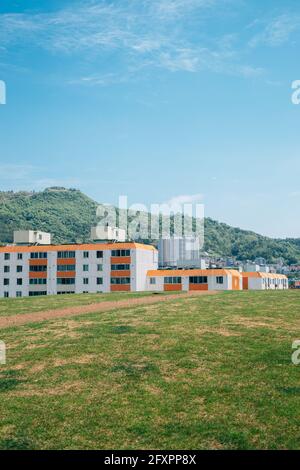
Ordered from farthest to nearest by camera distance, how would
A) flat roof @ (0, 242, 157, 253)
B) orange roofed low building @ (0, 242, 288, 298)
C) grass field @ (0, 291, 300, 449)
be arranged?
flat roof @ (0, 242, 157, 253), orange roofed low building @ (0, 242, 288, 298), grass field @ (0, 291, 300, 449)

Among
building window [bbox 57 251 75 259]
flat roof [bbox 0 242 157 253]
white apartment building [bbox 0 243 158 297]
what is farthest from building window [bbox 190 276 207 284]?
building window [bbox 57 251 75 259]

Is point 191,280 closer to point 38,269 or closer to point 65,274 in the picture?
point 65,274

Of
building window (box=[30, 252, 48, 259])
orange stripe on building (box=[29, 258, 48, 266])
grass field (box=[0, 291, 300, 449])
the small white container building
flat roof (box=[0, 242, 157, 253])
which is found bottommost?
grass field (box=[0, 291, 300, 449])

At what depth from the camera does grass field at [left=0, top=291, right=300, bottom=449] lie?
14.7m

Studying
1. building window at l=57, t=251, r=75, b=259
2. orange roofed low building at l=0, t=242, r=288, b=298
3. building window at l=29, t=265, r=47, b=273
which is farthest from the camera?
building window at l=29, t=265, r=47, b=273

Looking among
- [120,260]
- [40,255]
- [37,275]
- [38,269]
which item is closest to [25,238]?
[40,255]

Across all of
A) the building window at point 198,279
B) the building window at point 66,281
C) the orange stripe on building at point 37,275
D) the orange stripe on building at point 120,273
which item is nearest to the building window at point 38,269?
the orange stripe on building at point 37,275

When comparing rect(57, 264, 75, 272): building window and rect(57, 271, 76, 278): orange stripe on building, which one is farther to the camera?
rect(57, 264, 75, 272): building window

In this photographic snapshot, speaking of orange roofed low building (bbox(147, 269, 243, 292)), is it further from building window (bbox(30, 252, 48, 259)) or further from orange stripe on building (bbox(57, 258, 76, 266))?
building window (bbox(30, 252, 48, 259))

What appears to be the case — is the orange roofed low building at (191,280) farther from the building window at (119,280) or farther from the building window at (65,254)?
the building window at (65,254)

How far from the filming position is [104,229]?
11631 centimetres

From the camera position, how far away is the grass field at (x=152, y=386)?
14.7 meters

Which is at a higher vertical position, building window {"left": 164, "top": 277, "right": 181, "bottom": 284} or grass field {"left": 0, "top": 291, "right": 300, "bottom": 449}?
building window {"left": 164, "top": 277, "right": 181, "bottom": 284}
